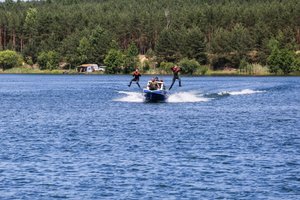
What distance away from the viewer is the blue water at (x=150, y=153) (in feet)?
96.8

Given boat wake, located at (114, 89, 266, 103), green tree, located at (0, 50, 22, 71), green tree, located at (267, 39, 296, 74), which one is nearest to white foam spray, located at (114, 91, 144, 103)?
boat wake, located at (114, 89, 266, 103)

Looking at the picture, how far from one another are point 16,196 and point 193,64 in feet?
444

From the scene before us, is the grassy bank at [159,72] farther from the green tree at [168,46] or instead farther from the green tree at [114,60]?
the green tree at [114,60]

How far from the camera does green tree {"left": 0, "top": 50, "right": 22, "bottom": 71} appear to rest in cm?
18512

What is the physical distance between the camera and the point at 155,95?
2822 inches

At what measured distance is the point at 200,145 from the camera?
1619 inches

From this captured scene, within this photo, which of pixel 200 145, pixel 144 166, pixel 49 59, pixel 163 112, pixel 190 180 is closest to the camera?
pixel 190 180

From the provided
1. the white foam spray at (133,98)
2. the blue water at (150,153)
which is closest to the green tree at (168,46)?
the white foam spray at (133,98)

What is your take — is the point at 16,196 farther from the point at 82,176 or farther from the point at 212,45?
the point at 212,45

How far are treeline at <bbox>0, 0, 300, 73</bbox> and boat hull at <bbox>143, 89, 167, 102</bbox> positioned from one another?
82.5 m

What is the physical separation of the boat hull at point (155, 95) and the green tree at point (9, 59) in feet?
379

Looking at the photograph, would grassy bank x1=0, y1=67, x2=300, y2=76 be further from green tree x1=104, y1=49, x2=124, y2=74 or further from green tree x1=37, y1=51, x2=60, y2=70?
green tree x1=104, y1=49, x2=124, y2=74

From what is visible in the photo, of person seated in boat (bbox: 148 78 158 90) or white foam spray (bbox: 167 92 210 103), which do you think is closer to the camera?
person seated in boat (bbox: 148 78 158 90)

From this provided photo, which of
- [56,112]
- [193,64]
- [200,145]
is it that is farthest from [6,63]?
[200,145]
